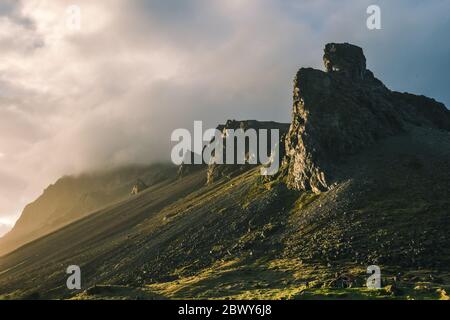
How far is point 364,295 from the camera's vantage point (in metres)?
59.0

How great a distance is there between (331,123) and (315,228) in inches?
2211

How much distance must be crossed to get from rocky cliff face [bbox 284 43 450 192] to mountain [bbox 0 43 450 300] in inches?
17.6

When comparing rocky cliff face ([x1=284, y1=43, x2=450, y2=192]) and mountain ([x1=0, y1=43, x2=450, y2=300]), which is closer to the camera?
mountain ([x1=0, y1=43, x2=450, y2=300])

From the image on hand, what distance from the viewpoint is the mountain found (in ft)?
260

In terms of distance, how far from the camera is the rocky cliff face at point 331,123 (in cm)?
14375

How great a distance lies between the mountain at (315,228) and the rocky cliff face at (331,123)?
0.45 m

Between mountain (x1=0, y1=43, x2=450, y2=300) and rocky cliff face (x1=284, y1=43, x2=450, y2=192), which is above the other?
rocky cliff face (x1=284, y1=43, x2=450, y2=192)

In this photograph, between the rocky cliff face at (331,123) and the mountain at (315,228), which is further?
the rocky cliff face at (331,123)

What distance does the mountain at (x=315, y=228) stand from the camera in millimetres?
79312

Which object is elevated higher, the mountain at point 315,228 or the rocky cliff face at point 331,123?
the rocky cliff face at point 331,123
